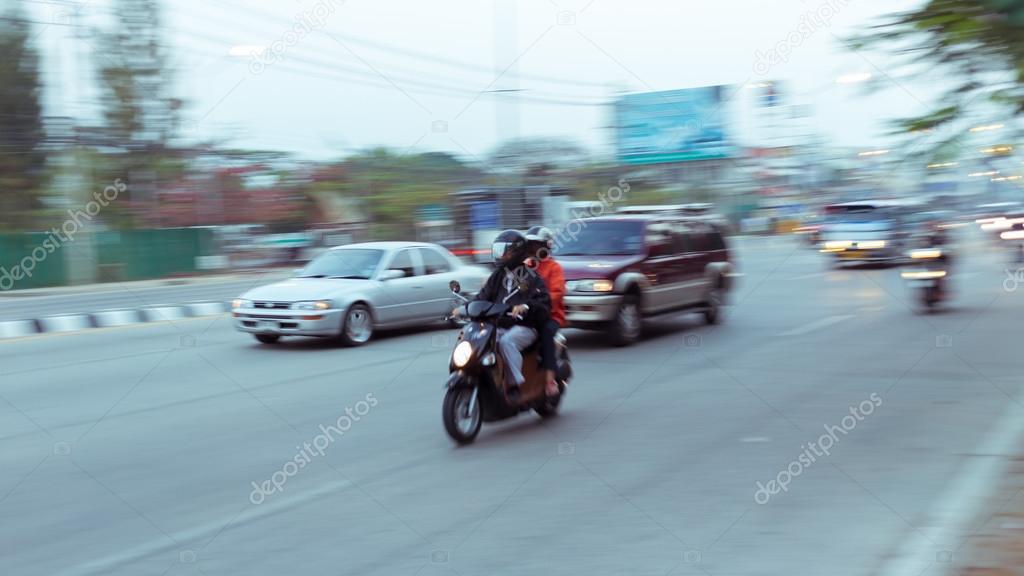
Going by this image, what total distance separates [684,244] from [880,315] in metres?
4.41

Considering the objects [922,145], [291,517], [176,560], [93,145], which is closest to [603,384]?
[922,145]

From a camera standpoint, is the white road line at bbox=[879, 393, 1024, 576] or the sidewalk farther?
the white road line at bbox=[879, 393, 1024, 576]

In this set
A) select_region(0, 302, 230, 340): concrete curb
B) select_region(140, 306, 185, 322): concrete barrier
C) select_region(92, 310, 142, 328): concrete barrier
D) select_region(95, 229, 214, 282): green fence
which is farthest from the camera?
select_region(95, 229, 214, 282): green fence

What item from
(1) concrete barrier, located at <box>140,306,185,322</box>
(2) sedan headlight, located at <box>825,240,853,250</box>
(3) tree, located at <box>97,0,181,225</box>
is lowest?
(2) sedan headlight, located at <box>825,240,853,250</box>

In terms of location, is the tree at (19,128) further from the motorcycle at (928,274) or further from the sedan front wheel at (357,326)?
the motorcycle at (928,274)

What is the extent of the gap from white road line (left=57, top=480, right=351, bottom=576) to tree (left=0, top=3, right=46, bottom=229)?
119 feet

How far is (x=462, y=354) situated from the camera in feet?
26.6

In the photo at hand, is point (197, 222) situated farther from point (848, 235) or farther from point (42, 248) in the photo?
point (848, 235)

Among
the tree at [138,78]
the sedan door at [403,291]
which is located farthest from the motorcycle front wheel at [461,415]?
the tree at [138,78]

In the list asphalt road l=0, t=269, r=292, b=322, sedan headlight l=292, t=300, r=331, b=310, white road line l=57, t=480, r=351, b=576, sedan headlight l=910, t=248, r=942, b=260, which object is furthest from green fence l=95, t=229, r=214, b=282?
white road line l=57, t=480, r=351, b=576

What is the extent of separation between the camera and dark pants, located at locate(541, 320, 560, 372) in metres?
8.77

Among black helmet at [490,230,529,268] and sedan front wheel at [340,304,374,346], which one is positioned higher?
black helmet at [490,230,529,268]

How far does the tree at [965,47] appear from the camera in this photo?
6051 mm

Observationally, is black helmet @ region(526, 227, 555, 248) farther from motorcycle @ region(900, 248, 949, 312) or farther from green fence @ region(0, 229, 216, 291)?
green fence @ region(0, 229, 216, 291)
